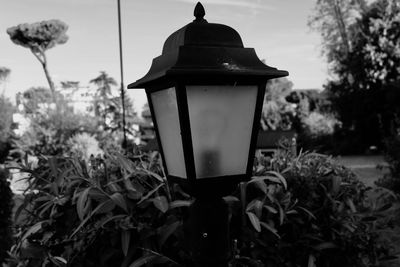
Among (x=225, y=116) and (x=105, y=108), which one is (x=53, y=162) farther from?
(x=105, y=108)

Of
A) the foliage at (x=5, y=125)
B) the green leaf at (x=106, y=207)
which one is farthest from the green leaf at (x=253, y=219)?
the foliage at (x=5, y=125)

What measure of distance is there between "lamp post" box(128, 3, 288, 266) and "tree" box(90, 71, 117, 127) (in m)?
21.4

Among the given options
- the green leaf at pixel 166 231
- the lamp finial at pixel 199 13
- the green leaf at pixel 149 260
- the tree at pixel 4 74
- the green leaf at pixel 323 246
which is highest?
the tree at pixel 4 74

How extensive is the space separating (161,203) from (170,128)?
1.96 feet

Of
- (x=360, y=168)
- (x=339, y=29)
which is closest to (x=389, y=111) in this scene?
(x=360, y=168)

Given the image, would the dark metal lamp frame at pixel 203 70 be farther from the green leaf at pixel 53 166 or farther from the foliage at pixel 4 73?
the foliage at pixel 4 73

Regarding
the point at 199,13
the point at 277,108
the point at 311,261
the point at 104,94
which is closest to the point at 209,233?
the point at 199,13

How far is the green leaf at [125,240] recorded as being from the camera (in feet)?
6.51

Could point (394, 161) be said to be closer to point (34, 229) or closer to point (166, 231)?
point (166, 231)

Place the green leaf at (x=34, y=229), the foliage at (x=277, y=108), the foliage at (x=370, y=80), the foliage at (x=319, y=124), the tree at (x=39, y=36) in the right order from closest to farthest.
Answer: the green leaf at (x=34, y=229)
the foliage at (x=370, y=80)
the foliage at (x=277, y=108)
the foliage at (x=319, y=124)
the tree at (x=39, y=36)

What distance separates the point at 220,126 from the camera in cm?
151

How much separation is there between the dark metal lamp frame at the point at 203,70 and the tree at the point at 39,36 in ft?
117

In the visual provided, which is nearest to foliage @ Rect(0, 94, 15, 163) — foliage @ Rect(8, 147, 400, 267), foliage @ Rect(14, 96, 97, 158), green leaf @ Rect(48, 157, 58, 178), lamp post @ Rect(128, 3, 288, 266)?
foliage @ Rect(14, 96, 97, 158)

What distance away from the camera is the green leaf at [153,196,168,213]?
2.05 m
